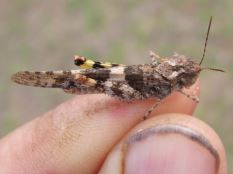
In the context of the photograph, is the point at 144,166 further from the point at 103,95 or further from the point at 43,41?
the point at 43,41

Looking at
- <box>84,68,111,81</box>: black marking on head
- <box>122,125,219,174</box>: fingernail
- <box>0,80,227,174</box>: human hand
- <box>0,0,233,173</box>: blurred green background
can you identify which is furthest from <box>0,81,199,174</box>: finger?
<box>0,0,233,173</box>: blurred green background

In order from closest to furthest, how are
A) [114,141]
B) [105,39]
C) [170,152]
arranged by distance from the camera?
[170,152] < [114,141] < [105,39]

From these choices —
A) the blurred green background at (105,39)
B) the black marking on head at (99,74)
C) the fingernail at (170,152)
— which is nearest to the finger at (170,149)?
the fingernail at (170,152)

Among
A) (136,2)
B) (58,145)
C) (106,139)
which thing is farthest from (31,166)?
(136,2)

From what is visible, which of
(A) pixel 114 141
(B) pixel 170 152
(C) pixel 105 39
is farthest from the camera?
(C) pixel 105 39

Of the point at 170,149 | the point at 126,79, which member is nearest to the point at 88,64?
the point at 126,79

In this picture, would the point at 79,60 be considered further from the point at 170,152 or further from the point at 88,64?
the point at 170,152
